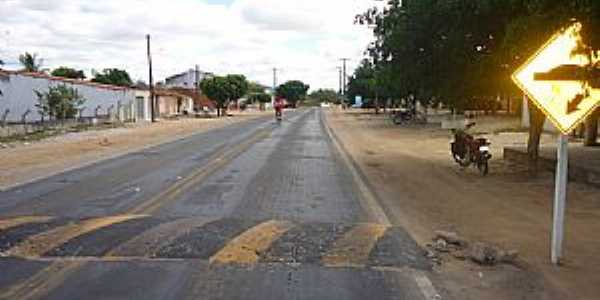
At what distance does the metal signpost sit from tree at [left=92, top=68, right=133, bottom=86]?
10634cm

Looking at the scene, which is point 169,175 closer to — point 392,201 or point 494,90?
point 392,201

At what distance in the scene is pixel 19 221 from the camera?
11.8m

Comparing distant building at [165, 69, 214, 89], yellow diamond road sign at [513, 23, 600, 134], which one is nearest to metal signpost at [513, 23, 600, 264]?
yellow diamond road sign at [513, 23, 600, 134]

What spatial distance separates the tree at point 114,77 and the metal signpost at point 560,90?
106 metres

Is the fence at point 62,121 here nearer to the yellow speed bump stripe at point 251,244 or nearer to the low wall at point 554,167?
the low wall at point 554,167

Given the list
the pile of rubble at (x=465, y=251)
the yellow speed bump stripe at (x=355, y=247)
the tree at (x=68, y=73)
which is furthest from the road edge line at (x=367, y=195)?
the tree at (x=68, y=73)

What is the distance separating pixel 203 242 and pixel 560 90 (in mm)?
4498

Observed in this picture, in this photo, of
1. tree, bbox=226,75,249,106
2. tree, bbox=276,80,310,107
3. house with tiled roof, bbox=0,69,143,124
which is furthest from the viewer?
tree, bbox=276,80,310,107

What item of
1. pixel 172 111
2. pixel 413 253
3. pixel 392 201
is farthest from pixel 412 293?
pixel 172 111

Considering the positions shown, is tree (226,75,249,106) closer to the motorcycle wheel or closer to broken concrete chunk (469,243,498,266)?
the motorcycle wheel

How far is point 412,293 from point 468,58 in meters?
12.1

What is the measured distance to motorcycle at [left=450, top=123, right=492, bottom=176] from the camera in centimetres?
2028

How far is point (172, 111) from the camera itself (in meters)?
108

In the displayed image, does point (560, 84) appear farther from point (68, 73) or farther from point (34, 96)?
point (68, 73)
